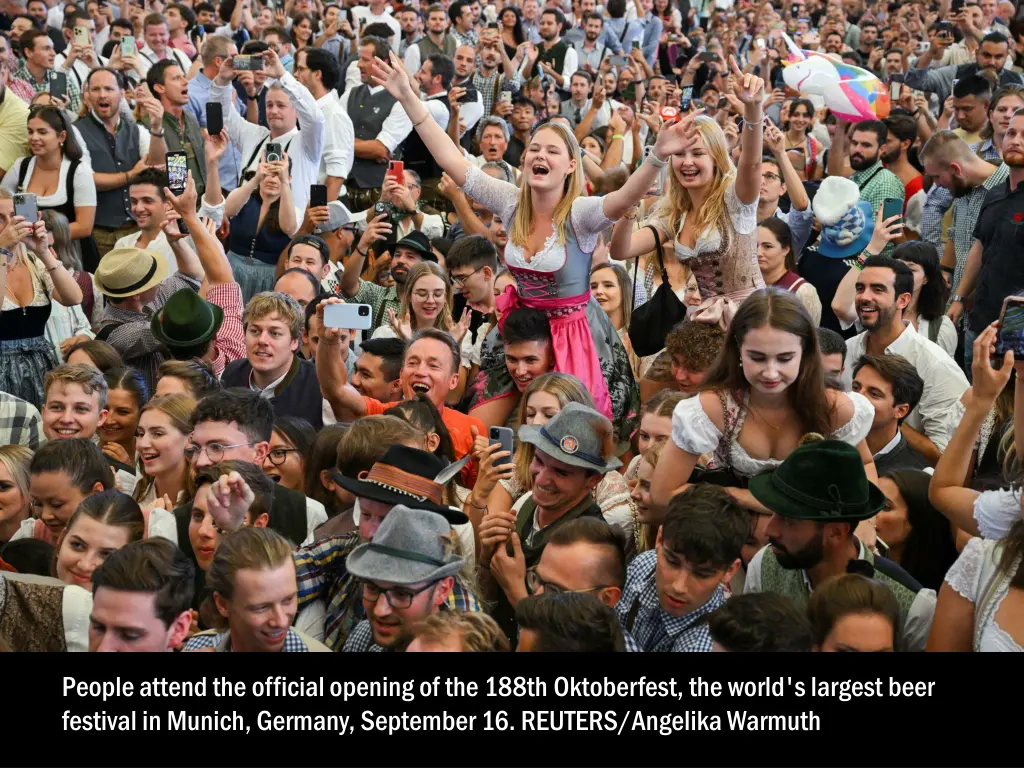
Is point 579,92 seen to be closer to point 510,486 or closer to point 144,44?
point 144,44

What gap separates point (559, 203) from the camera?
204 inches

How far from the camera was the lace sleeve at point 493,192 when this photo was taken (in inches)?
209

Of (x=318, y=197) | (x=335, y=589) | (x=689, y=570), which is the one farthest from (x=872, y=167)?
(x=335, y=589)

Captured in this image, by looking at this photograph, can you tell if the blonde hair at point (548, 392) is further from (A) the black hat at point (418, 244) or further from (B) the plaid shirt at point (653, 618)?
(A) the black hat at point (418, 244)

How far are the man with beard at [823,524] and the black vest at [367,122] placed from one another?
6610mm

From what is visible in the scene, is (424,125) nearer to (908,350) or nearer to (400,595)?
(908,350)

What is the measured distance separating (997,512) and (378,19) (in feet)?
37.0

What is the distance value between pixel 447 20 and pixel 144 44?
3049 millimetres

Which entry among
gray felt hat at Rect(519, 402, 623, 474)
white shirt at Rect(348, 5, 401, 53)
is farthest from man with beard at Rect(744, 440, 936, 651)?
white shirt at Rect(348, 5, 401, 53)

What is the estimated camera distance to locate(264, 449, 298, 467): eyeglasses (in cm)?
478

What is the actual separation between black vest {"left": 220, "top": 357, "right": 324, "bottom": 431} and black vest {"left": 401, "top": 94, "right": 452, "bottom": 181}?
4.76m

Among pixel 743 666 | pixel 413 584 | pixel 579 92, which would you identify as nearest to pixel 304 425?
pixel 413 584

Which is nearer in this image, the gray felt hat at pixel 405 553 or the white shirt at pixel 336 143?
the gray felt hat at pixel 405 553

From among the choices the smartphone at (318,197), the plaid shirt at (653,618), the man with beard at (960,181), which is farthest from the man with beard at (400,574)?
the man with beard at (960,181)
